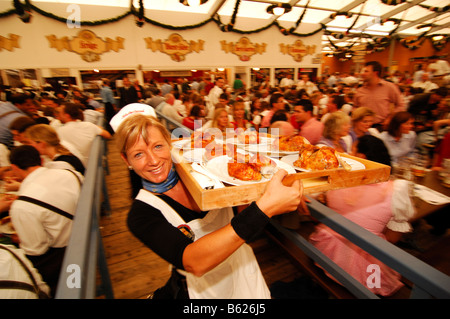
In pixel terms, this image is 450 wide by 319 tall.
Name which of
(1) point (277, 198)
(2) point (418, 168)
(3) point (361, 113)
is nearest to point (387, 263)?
(1) point (277, 198)

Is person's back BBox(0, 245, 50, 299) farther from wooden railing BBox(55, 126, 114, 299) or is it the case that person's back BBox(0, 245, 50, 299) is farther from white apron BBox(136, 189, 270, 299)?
white apron BBox(136, 189, 270, 299)

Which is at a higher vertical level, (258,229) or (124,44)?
(124,44)

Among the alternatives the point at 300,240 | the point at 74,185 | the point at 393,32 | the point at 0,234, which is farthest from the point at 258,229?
the point at 393,32

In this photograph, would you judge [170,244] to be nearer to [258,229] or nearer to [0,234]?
[258,229]

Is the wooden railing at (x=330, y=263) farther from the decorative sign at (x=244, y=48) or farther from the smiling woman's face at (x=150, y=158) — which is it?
the decorative sign at (x=244, y=48)

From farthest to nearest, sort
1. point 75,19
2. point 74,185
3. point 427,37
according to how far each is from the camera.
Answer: point 427,37, point 75,19, point 74,185

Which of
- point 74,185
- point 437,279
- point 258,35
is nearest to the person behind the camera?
point 437,279

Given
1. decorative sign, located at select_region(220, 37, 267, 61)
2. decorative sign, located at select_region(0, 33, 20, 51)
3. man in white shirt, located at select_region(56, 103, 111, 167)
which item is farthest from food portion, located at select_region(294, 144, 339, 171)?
decorative sign, located at select_region(220, 37, 267, 61)

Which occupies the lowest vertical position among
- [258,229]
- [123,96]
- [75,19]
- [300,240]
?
[300,240]

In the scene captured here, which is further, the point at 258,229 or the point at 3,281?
the point at 3,281

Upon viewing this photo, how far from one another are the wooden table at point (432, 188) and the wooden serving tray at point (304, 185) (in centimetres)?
148

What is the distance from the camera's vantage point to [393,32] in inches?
602

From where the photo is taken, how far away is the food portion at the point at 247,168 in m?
0.85
